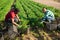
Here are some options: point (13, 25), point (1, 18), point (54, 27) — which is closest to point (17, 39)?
point (13, 25)

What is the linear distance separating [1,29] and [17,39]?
131cm

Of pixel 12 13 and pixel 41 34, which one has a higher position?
pixel 12 13

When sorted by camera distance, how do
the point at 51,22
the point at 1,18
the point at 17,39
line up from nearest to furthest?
the point at 17,39 → the point at 51,22 → the point at 1,18

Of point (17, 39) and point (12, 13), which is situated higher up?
point (12, 13)

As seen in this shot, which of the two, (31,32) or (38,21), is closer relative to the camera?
(31,32)

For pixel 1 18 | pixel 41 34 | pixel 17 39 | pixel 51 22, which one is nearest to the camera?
pixel 17 39

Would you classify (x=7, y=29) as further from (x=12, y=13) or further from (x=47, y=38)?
(x=47, y=38)

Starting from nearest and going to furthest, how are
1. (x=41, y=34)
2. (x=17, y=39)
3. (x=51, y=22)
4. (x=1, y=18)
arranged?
(x=17, y=39), (x=41, y=34), (x=51, y=22), (x=1, y=18)

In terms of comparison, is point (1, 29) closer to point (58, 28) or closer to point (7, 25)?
point (7, 25)

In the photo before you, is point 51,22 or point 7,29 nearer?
point 7,29

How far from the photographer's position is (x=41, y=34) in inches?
484

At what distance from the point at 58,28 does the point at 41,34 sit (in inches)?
42.6

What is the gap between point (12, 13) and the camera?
1216 centimetres

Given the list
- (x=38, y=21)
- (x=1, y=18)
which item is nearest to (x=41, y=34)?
(x=38, y=21)
